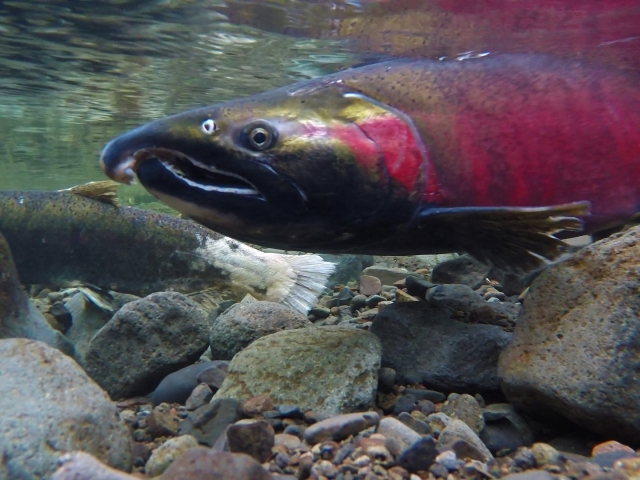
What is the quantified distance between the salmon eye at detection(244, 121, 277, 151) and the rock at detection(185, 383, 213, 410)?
4.92ft

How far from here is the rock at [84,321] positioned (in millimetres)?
5527

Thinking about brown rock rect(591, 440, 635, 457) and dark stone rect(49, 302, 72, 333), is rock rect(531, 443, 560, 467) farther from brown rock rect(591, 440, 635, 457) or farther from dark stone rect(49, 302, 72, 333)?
dark stone rect(49, 302, 72, 333)

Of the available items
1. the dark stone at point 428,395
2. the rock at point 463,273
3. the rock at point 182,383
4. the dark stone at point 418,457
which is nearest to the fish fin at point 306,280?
the rock at point 463,273

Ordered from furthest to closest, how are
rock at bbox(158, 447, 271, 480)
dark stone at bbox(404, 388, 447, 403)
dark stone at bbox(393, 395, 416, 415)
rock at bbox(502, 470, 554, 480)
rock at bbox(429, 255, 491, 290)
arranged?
1. rock at bbox(429, 255, 491, 290)
2. dark stone at bbox(404, 388, 447, 403)
3. dark stone at bbox(393, 395, 416, 415)
4. rock at bbox(502, 470, 554, 480)
5. rock at bbox(158, 447, 271, 480)

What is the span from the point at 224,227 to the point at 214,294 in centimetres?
406

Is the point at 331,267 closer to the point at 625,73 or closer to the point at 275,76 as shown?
the point at 625,73

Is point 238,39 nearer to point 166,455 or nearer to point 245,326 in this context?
point 245,326

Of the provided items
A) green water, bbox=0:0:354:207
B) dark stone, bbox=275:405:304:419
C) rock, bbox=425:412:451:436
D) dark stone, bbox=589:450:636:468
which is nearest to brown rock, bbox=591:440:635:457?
dark stone, bbox=589:450:636:468

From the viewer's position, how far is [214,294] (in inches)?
257

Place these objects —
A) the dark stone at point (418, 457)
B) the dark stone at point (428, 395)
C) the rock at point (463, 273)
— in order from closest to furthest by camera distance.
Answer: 1. the dark stone at point (418, 457)
2. the dark stone at point (428, 395)
3. the rock at point (463, 273)

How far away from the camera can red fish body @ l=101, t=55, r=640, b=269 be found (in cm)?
252

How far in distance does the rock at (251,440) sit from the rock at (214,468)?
0.99ft

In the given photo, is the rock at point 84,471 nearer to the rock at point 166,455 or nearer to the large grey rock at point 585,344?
the rock at point 166,455

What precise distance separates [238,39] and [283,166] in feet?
22.2
